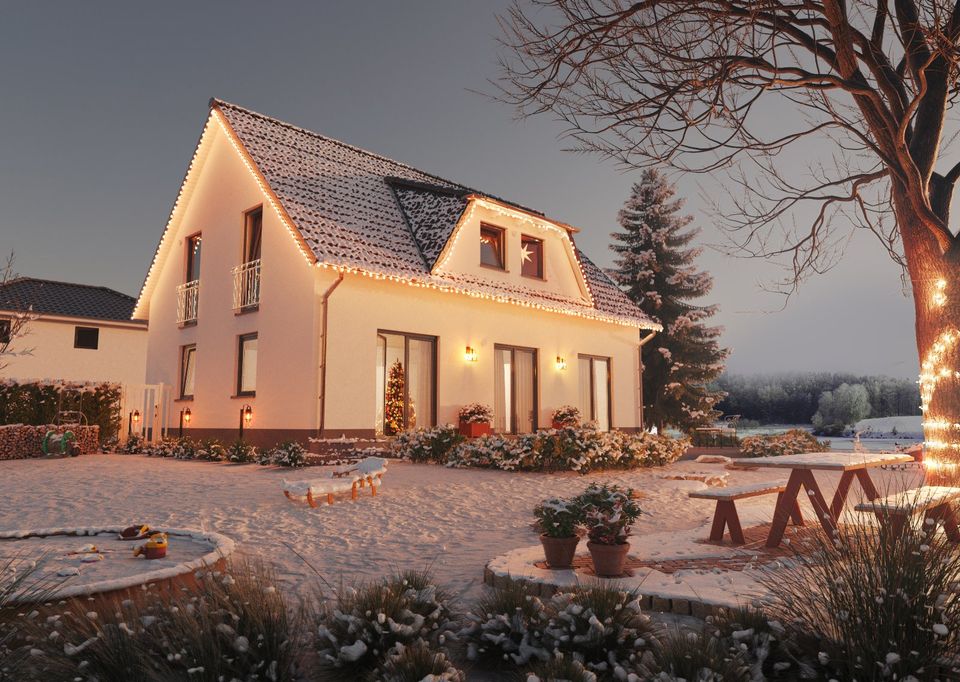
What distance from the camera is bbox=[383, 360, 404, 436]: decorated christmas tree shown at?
15.3 metres

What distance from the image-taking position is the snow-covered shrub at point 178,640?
3.24 m

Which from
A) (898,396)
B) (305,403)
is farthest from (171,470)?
(898,396)

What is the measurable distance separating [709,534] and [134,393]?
15307mm

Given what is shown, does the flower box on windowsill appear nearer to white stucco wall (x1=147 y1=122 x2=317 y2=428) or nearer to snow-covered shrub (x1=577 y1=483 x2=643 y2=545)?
white stucco wall (x1=147 y1=122 x2=317 y2=428)

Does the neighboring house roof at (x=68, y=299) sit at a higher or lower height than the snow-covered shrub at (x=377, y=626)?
higher

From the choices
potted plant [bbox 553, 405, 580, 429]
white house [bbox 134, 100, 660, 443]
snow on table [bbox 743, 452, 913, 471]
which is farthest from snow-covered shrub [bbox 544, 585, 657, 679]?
potted plant [bbox 553, 405, 580, 429]

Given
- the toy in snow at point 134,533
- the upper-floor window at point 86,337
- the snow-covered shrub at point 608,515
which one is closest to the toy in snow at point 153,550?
the toy in snow at point 134,533

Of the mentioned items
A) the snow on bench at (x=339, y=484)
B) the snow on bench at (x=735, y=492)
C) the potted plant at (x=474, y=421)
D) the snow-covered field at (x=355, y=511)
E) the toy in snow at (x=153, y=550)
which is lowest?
the snow-covered field at (x=355, y=511)

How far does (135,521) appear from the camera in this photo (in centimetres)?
764

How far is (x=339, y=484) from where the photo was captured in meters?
8.82

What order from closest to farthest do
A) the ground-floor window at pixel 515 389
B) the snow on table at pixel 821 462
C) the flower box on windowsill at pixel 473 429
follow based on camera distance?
the snow on table at pixel 821 462, the flower box on windowsill at pixel 473 429, the ground-floor window at pixel 515 389

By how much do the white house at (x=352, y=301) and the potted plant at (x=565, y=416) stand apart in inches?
10.5

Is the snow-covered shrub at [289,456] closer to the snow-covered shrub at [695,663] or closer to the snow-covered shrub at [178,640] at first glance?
the snow-covered shrub at [178,640]

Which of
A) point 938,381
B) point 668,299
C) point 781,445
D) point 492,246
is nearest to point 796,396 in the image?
point 668,299
